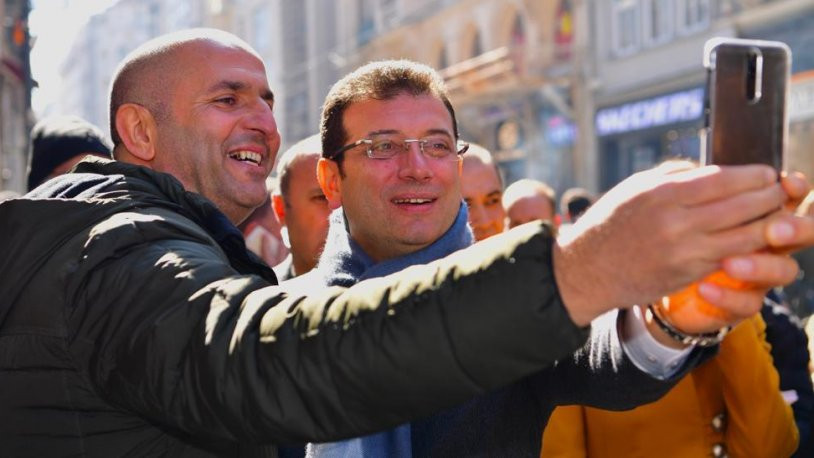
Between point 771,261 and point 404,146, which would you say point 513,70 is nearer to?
point 404,146

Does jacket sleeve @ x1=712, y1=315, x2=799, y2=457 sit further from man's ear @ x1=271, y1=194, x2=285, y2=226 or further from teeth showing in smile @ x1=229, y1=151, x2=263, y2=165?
man's ear @ x1=271, y1=194, x2=285, y2=226

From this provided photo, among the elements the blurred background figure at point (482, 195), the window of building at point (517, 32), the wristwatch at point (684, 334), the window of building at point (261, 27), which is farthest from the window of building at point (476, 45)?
the wristwatch at point (684, 334)

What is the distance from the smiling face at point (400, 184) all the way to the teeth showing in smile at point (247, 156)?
1.31 feet

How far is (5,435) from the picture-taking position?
1.68 metres

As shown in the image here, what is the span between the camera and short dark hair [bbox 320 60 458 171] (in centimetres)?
291

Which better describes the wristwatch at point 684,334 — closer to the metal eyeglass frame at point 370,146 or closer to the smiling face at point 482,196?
the metal eyeglass frame at point 370,146

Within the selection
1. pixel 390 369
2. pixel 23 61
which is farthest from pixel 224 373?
pixel 23 61

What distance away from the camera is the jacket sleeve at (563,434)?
2.99 metres

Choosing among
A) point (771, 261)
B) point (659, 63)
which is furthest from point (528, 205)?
point (659, 63)

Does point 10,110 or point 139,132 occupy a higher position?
point 10,110

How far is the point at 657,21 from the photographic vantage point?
17750 mm

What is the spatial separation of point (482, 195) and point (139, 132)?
8.14 ft

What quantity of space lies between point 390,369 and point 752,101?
607 millimetres

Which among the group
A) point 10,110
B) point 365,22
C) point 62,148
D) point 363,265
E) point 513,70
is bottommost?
point 363,265
